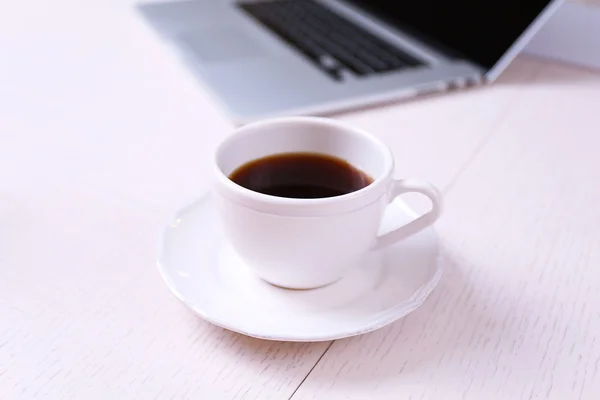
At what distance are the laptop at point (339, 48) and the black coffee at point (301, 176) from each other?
0.19m

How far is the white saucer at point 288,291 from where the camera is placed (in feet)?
1.22

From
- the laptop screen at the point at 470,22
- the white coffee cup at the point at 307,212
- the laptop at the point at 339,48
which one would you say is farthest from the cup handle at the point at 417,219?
the laptop screen at the point at 470,22

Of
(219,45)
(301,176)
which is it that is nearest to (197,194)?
(301,176)

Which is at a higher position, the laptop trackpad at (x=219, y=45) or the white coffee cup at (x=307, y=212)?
the white coffee cup at (x=307, y=212)

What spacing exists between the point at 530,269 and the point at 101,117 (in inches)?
17.8

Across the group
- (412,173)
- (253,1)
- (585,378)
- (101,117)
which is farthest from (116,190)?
(253,1)

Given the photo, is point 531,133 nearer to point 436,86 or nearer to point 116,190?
point 436,86

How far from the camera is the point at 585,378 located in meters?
0.36

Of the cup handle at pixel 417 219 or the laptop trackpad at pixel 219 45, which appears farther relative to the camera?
the laptop trackpad at pixel 219 45

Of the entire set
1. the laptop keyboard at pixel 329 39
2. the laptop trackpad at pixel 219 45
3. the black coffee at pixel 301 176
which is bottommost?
the laptop trackpad at pixel 219 45

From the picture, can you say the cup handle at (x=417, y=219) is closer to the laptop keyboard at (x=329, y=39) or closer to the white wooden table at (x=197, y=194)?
the white wooden table at (x=197, y=194)

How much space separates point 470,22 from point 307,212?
0.52 m

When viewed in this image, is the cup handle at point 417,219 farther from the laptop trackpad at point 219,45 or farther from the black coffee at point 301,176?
the laptop trackpad at point 219,45

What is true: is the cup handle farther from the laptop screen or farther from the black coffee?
the laptop screen
